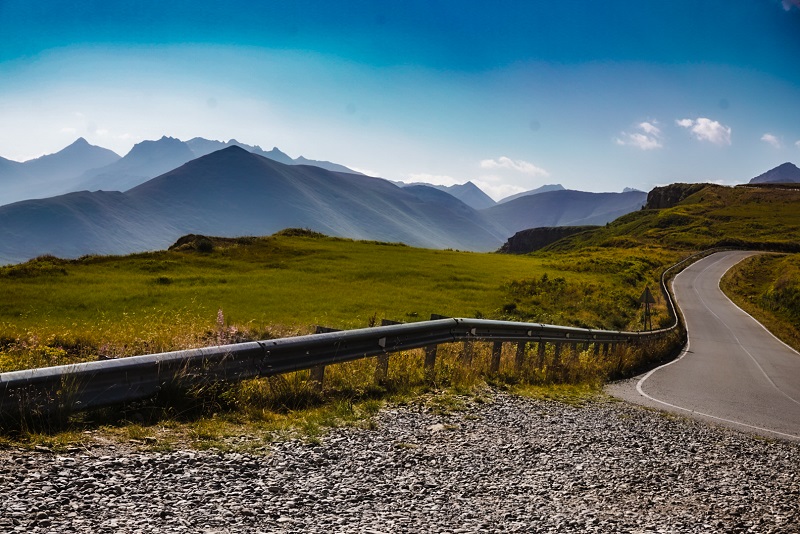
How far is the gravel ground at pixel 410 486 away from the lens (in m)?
3.55

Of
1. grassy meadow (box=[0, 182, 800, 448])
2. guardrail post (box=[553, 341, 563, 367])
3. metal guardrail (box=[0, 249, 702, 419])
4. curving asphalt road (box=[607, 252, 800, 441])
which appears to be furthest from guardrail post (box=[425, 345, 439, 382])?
guardrail post (box=[553, 341, 563, 367])

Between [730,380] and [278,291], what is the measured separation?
87.3 feet

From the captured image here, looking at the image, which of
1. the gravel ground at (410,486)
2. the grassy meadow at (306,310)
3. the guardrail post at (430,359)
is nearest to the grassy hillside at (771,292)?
the grassy meadow at (306,310)

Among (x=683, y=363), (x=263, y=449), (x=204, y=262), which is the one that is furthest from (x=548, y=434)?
(x=204, y=262)

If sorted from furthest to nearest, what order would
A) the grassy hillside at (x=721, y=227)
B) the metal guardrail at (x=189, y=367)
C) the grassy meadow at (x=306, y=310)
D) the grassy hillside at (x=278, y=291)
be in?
the grassy hillside at (x=721, y=227) < the grassy hillside at (x=278, y=291) < the grassy meadow at (x=306, y=310) < the metal guardrail at (x=189, y=367)

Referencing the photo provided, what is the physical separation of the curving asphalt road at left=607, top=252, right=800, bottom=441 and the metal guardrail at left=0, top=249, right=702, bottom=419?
19.0ft

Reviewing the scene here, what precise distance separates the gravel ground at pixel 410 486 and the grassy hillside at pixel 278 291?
6887 millimetres

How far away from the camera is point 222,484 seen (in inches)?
160

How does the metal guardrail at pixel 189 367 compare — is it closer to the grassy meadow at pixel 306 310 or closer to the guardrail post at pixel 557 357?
the grassy meadow at pixel 306 310

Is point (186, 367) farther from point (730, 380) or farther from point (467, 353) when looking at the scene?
point (730, 380)

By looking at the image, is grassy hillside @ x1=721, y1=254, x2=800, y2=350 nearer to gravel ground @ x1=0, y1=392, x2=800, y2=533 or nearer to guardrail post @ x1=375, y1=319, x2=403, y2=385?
guardrail post @ x1=375, y1=319, x2=403, y2=385

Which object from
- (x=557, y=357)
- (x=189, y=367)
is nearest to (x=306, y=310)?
(x=557, y=357)

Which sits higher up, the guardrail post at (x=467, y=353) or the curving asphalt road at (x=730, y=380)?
the guardrail post at (x=467, y=353)

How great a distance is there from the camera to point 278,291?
37594mm
